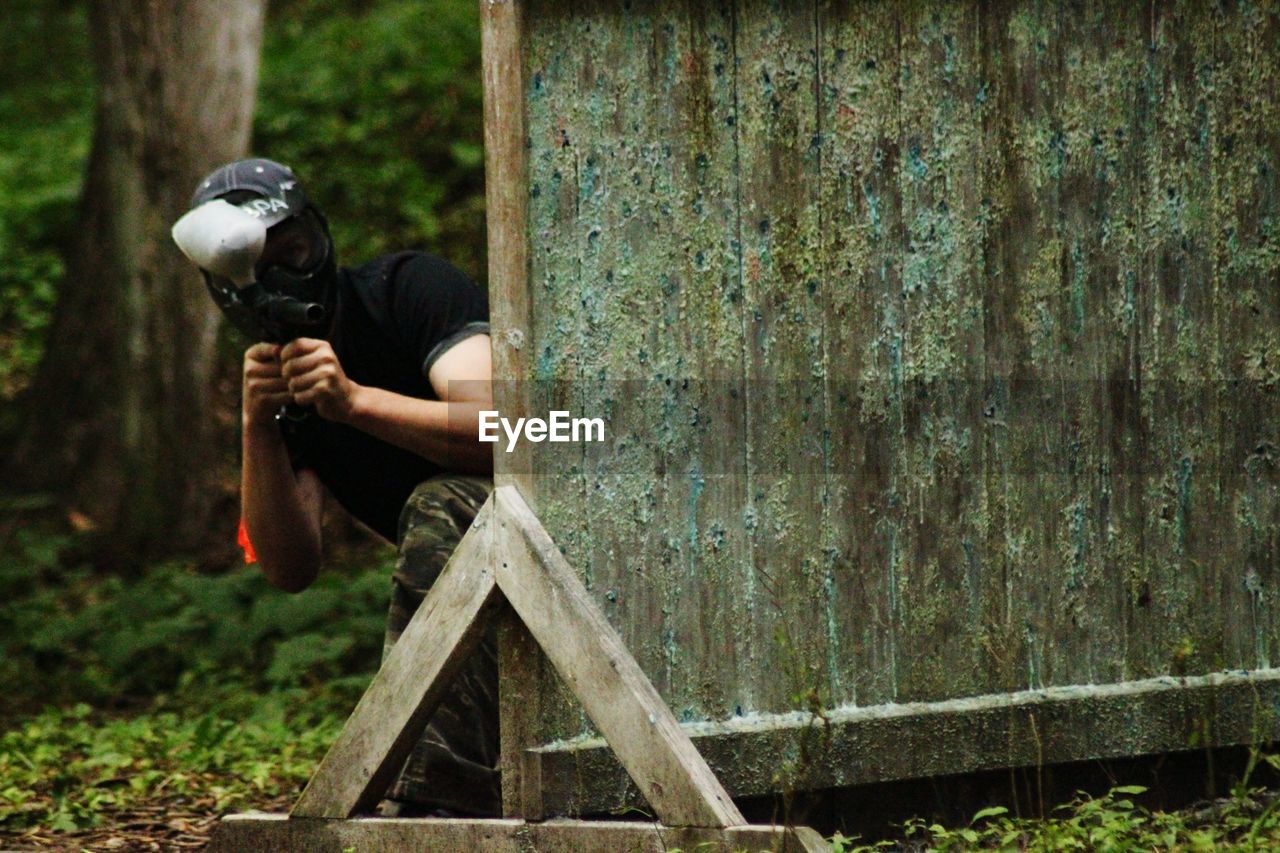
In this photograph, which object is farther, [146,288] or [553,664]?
[146,288]

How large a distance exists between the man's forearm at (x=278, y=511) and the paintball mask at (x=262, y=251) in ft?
1.12

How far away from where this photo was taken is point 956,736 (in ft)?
12.1

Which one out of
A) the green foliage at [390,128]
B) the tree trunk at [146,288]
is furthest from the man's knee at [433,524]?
the green foliage at [390,128]

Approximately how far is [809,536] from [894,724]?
1.62ft

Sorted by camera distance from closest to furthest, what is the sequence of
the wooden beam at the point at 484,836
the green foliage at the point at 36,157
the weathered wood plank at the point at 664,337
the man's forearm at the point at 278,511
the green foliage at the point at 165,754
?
the wooden beam at the point at 484,836 < the weathered wood plank at the point at 664,337 < the man's forearm at the point at 278,511 < the green foliage at the point at 165,754 < the green foliage at the point at 36,157

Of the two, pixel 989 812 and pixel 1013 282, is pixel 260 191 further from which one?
pixel 989 812

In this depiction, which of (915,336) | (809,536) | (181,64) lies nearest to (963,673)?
(809,536)

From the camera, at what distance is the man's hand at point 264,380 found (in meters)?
3.98

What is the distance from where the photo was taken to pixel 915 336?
3.69 meters

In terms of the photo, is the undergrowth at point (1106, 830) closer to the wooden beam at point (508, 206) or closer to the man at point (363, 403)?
the man at point (363, 403)

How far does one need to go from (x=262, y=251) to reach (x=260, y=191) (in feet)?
0.67

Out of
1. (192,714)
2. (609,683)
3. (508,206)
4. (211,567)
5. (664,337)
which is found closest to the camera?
(609,683)

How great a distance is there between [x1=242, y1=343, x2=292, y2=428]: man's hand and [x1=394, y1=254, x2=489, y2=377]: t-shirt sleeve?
1.25 feet

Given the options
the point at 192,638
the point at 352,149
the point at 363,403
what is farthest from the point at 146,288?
the point at 363,403
